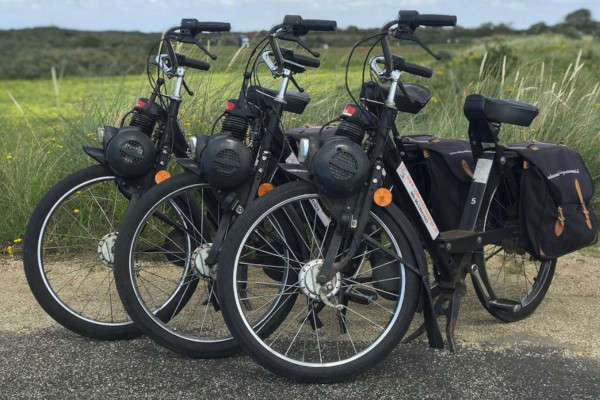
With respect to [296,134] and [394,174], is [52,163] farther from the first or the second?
[394,174]

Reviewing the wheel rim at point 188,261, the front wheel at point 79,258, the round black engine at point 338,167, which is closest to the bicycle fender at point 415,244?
the round black engine at point 338,167

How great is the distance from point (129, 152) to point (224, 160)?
1.79 feet

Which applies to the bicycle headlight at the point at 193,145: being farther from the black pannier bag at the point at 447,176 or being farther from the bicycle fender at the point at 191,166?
the black pannier bag at the point at 447,176

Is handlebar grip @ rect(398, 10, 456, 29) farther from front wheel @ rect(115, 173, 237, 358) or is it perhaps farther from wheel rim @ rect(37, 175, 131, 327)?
wheel rim @ rect(37, 175, 131, 327)

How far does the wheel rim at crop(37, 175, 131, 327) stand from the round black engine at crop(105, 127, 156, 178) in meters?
0.16

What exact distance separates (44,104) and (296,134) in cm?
1971

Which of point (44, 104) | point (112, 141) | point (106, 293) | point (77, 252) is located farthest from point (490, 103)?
point (44, 104)

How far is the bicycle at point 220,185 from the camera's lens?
3.27 m

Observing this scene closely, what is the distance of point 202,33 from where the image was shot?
3.93m

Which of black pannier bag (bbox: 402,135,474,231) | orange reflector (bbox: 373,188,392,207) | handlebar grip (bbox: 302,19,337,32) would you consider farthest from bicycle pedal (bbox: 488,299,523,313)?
handlebar grip (bbox: 302,19,337,32)

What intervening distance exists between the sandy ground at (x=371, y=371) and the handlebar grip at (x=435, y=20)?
1564 mm

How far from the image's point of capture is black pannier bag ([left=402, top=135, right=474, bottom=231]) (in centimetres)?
358

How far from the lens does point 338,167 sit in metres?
3.02

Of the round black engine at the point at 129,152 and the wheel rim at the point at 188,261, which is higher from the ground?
the round black engine at the point at 129,152
